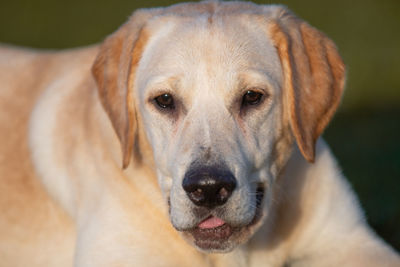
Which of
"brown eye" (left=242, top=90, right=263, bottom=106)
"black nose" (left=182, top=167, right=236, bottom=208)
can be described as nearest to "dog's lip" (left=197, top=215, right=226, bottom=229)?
"black nose" (left=182, top=167, right=236, bottom=208)

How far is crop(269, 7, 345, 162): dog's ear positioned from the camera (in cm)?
383

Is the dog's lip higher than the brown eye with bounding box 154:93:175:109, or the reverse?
the brown eye with bounding box 154:93:175:109

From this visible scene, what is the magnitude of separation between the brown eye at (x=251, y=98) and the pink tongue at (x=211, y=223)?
1.96 feet

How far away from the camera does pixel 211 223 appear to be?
3.57 m

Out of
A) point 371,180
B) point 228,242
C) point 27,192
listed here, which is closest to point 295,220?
point 228,242

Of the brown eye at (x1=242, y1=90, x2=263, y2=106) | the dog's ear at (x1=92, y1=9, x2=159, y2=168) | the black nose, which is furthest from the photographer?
the dog's ear at (x1=92, y1=9, x2=159, y2=168)

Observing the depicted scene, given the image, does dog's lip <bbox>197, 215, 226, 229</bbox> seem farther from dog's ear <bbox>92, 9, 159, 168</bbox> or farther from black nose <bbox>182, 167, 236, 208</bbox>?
dog's ear <bbox>92, 9, 159, 168</bbox>

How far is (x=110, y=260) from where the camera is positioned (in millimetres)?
3910

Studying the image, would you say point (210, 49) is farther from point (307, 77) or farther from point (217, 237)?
point (217, 237)

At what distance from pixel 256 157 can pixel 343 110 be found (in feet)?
24.2

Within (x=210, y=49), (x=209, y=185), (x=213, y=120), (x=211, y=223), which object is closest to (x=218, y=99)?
(x=213, y=120)

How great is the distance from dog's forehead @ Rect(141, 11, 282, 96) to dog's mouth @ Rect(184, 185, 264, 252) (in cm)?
69

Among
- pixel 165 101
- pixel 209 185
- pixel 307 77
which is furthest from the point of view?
pixel 307 77

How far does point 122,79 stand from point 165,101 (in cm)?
36
